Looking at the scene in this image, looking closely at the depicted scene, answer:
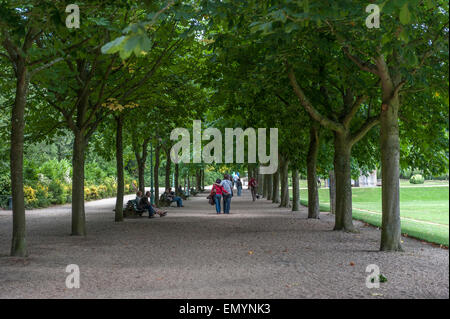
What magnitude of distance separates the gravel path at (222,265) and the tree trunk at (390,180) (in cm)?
38

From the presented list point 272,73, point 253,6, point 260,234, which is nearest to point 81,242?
point 260,234

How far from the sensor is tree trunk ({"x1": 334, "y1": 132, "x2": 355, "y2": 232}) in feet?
49.0

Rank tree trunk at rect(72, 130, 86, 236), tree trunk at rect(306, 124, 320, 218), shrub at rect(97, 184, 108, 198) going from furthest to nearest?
shrub at rect(97, 184, 108, 198)
tree trunk at rect(306, 124, 320, 218)
tree trunk at rect(72, 130, 86, 236)

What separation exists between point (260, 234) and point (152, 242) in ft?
10.8

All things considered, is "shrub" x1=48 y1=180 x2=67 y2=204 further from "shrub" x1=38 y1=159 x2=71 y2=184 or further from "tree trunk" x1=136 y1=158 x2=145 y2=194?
"tree trunk" x1=136 y1=158 x2=145 y2=194

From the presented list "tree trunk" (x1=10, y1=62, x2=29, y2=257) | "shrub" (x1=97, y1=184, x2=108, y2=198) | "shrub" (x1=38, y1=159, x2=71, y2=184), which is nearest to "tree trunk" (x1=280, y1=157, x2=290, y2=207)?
"shrub" (x1=38, y1=159, x2=71, y2=184)

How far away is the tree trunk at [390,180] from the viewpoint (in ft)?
36.0

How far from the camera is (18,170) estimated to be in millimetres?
10508

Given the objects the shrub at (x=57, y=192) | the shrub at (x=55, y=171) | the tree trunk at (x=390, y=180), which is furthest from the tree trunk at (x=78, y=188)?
the shrub at (x=55, y=171)

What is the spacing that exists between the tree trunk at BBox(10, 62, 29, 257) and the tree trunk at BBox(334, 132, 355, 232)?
851 cm

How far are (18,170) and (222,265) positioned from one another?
14.9ft

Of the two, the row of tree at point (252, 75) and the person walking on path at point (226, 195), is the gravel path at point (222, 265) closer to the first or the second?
the row of tree at point (252, 75)

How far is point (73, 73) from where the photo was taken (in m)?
13.7
